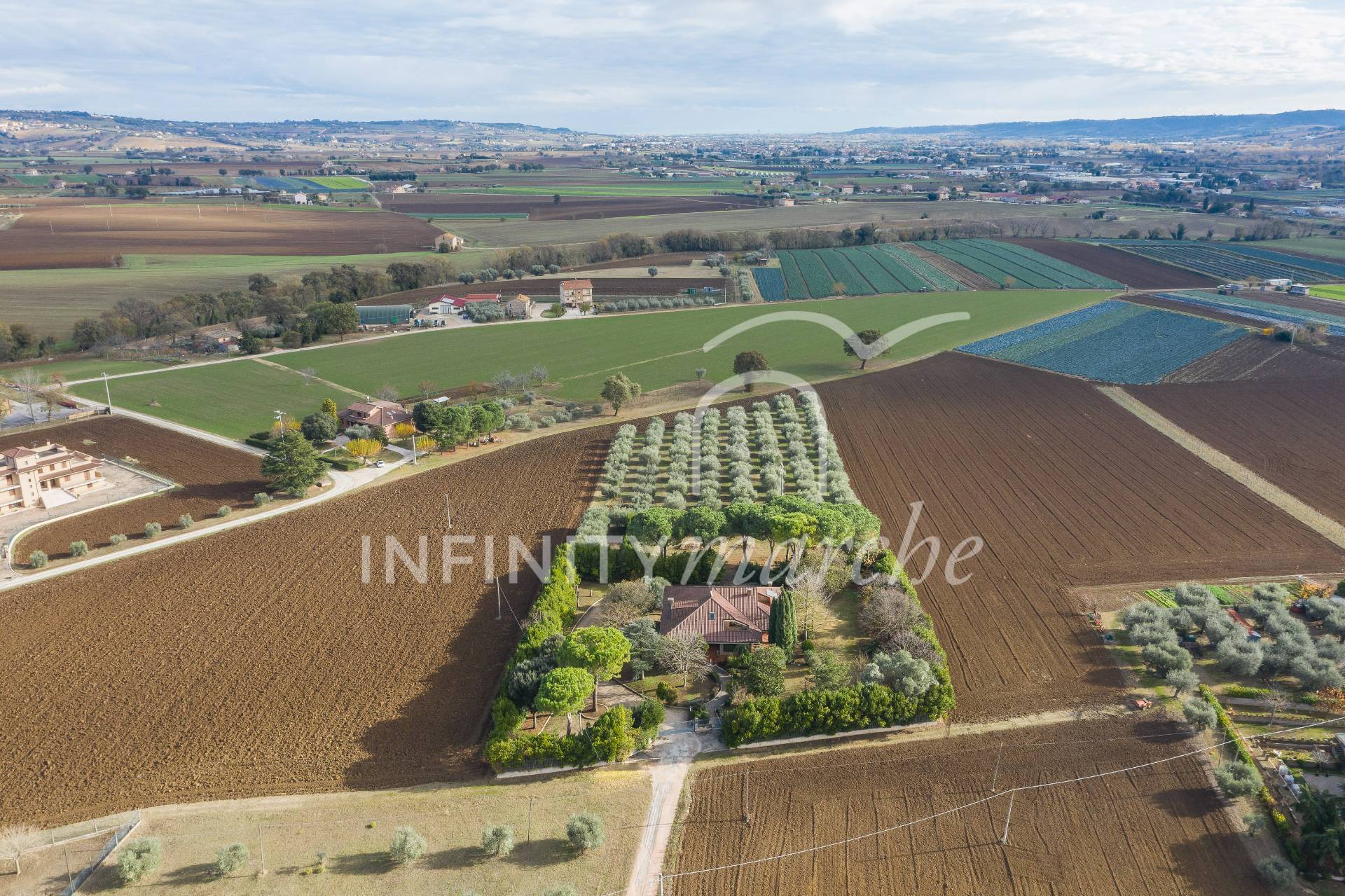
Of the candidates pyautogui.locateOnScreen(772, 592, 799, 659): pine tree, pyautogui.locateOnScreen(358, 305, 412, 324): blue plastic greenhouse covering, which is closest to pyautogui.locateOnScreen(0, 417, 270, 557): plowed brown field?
pyautogui.locateOnScreen(358, 305, 412, 324): blue plastic greenhouse covering

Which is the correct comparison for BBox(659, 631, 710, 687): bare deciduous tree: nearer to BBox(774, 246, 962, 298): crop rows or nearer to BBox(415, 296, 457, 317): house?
BBox(415, 296, 457, 317): house

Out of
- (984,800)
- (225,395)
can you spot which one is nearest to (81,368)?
(225,395)

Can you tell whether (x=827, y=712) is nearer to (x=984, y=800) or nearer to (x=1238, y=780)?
(x=984, y=800)

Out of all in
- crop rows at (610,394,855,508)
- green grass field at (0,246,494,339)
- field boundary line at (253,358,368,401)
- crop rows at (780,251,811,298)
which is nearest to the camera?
crop rows at (610,394,855,508)

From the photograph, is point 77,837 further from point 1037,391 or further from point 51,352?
point 51,352

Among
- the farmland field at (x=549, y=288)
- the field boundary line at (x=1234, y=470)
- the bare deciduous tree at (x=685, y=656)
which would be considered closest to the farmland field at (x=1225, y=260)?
the field boundary line at (x=1234, y=470)
